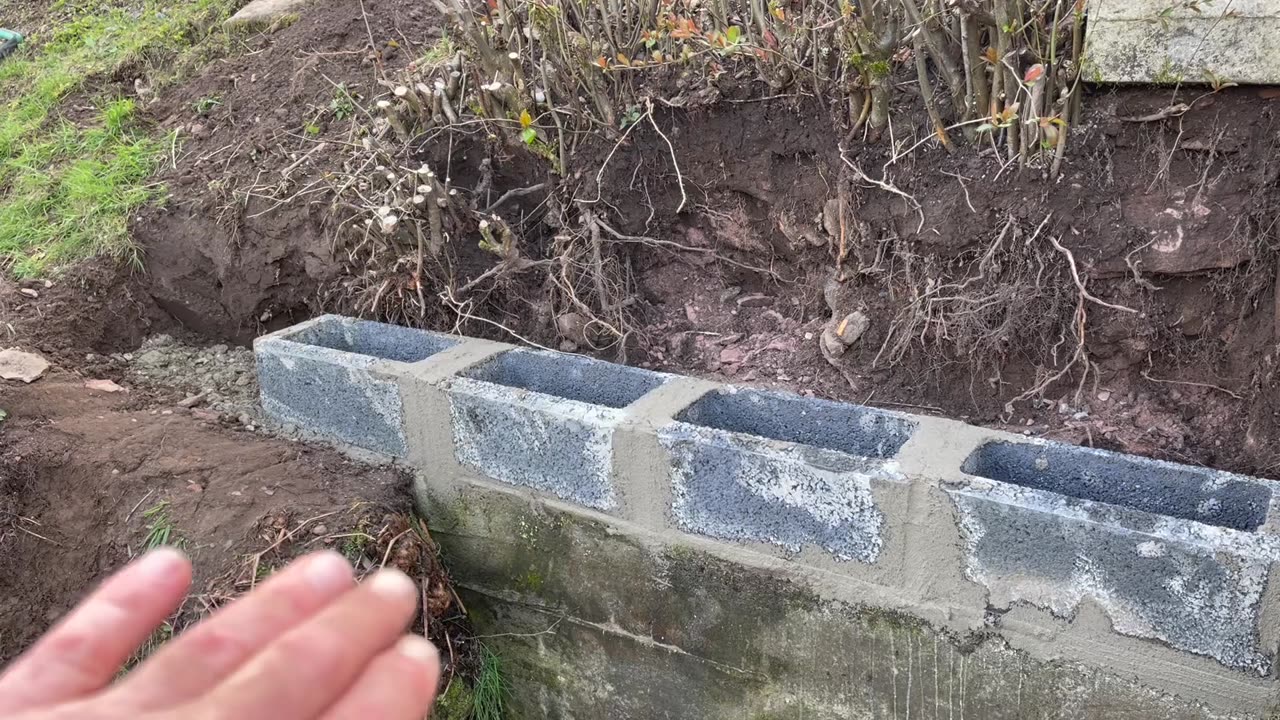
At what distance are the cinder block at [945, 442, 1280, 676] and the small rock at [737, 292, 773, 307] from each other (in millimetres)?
1132

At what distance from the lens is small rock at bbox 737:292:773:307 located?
312cm

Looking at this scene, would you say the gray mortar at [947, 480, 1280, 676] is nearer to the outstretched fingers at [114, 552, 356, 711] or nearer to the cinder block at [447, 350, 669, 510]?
the cinder block at [447, 350, 669, 510]

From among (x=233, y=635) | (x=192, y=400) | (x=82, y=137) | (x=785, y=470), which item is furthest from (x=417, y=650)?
(x=82, y=137)

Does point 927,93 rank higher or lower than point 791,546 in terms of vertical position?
higher

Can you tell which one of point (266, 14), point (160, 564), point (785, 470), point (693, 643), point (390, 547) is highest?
point (266, 14)

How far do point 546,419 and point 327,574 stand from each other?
5.32 ft

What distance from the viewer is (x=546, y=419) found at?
2.39 m

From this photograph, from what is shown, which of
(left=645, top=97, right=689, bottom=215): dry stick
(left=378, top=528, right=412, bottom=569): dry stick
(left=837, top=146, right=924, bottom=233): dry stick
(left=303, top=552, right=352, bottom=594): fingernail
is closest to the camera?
(left=303, top=552, right=352, bottom=594): fingernail

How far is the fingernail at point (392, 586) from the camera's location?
29.6 inches

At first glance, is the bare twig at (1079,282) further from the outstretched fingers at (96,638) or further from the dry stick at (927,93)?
the outstretched fingers at (96,638)

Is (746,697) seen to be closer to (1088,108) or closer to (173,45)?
(1088,108)

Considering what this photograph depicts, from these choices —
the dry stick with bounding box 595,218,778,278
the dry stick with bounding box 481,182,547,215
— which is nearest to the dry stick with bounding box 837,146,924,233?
the dry stick with bounding box 595,218,778,278

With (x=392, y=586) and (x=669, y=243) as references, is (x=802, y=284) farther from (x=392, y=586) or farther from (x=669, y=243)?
(x=392, y=586)

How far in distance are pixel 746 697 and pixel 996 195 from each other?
4.89 ft
